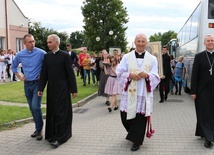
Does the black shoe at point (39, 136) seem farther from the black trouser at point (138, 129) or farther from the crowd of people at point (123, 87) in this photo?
the black trouser at point (138, 129)

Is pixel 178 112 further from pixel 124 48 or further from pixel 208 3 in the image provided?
pixel 124 48

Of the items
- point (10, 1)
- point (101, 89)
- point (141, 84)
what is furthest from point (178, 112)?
point (10, 1)

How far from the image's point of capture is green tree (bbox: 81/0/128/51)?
149 feet

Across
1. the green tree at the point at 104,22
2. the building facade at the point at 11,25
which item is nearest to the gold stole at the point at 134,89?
the building facade at the point at 11,25

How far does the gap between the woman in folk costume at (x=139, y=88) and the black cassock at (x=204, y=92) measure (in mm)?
927

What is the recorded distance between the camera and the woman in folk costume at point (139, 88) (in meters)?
5.34

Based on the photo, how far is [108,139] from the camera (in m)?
6.05

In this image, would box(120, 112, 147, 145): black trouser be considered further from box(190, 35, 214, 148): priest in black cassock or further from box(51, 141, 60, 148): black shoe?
box(51, 141, 60, 148): black shoe

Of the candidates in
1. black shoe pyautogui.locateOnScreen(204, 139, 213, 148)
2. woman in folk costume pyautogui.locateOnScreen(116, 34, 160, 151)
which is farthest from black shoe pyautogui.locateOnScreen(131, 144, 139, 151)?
black shoe pyautogui.locateOnScreen(204, 139, 213, 148)

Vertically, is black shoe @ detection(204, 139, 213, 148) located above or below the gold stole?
below

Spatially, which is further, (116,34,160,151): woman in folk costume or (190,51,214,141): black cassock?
(190,51,214,141): black cassock

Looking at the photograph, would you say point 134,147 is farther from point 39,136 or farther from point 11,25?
point 11,25

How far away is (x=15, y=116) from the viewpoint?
25.6 feet

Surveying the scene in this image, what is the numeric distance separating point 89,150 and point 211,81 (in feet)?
8.52
